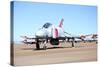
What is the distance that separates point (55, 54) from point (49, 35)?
256 millimetres

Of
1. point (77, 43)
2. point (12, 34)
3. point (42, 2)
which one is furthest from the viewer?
point (77, 43)

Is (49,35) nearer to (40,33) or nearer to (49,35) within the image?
(49,35)

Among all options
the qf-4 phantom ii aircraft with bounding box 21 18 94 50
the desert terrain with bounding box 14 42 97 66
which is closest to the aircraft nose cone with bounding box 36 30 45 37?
the qf-4 phantom ii aircraft with bounding box 21 18 94 50

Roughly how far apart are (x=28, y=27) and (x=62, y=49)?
1.74 ft

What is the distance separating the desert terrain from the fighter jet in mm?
64

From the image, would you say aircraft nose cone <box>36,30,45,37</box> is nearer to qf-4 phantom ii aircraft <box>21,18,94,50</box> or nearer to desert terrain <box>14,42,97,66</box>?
qf-4 phantom ii aircraft <box>21,18,94,50</box>

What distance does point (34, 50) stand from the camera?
89.2 inches

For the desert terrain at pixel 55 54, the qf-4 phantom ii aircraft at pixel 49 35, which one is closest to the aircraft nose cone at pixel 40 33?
the qf-4 phantom ii aircraft at pixel 49 35

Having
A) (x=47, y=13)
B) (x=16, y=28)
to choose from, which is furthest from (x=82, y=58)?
(x=16, y=28)

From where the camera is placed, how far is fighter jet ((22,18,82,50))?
2281mm

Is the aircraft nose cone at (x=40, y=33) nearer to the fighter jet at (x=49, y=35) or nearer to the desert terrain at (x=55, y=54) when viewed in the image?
the fighter jet at (x=49, y=35)

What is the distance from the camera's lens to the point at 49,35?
2.35m

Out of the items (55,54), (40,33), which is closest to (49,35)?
(40,33)

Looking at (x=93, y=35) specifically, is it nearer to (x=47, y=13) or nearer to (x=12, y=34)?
(x=47, y=13)
